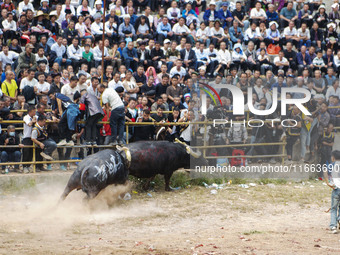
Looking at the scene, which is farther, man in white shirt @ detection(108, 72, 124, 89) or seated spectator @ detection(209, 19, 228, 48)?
seated spectator @ detection(209, 19, 228, 48)

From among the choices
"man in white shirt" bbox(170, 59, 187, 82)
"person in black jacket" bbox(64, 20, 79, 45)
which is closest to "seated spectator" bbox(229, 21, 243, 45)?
"man in white shirt" bbox(170, 59, 187, 82)

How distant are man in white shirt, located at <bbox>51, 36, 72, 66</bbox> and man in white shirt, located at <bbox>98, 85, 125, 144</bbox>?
3763 mm

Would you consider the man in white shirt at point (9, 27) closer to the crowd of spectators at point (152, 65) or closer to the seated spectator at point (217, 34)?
the crowd of spectators at point (152, 65)

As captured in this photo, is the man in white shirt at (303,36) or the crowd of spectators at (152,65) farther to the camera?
the man in white shirt at (303,36)

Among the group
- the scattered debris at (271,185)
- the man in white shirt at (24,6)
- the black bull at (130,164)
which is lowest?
the scattered debris at (271,185)

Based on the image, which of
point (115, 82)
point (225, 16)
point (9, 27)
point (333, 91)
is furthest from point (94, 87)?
point (225, 16)

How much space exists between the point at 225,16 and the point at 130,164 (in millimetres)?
11645

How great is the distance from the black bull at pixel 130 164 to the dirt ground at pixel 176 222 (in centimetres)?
47

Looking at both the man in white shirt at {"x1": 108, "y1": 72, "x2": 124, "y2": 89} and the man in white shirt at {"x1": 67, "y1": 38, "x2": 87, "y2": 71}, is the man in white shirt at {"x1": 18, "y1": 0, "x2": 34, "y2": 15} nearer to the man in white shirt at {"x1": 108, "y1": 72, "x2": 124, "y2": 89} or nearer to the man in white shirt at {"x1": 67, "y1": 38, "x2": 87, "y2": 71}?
the man in white shirt at {"x1": 67, "y1": 38, "x2": 87, "y2": 71}

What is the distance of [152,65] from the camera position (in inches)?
860

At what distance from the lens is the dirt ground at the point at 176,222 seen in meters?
11.9

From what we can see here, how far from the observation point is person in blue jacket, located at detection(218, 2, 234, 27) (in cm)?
2556

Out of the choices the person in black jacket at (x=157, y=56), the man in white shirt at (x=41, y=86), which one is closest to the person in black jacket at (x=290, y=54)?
the person in black jacket at (x=157, y=56)

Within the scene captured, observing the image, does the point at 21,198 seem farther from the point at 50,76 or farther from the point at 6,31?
the point at 6,31
